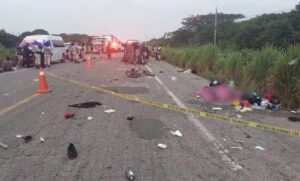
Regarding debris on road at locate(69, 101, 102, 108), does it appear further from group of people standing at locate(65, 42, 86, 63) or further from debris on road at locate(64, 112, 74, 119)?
group of people standing at locate(65, 42, 86, 63)

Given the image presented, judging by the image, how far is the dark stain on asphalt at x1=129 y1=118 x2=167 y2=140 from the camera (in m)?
5.80

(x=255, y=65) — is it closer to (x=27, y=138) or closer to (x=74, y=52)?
(x=27, y=138)

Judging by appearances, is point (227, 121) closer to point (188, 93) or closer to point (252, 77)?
point (188, 93)

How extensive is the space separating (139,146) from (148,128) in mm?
1125

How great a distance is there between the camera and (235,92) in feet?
32.6

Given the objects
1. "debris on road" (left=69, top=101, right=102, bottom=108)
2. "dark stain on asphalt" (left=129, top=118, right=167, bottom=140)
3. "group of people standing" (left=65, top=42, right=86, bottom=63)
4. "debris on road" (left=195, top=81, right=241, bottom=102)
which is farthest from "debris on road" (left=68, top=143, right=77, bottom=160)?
"group of people standing" (left=65, top=42, right=86, bottom=63)

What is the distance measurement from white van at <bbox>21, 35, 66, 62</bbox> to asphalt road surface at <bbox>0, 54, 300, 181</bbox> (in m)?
17.2

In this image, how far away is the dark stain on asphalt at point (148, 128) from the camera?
19.0ft

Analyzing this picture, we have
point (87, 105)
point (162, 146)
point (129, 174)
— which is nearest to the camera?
point (129, 174)

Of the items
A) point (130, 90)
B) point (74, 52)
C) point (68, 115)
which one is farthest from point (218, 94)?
point (74, 52)

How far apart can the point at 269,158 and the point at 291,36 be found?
1670 inches

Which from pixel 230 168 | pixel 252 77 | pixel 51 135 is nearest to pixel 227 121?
pixel 230 168

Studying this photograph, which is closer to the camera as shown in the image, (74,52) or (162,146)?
(162,146)

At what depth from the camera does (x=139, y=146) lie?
518 centimetres
